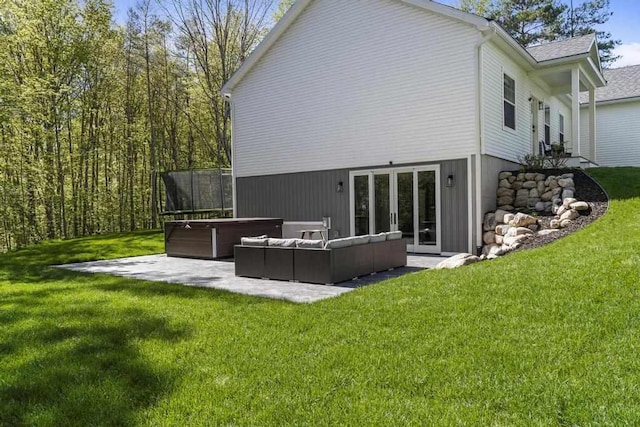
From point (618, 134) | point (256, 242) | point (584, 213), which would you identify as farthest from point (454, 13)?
point (618, 134)

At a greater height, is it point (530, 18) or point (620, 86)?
point (530, 18)

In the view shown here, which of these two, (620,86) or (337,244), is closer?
(337,244)

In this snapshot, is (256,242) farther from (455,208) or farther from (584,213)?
(584,213)

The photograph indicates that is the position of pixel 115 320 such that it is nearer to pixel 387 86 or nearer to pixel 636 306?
pixel 636 306

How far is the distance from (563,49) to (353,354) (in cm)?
1277

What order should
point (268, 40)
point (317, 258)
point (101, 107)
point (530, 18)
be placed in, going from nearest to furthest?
point (317, 258)
point (268, 40)
point (101, 107)
point (530, 18)

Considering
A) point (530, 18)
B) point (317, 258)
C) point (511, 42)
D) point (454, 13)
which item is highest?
point (530, 18)

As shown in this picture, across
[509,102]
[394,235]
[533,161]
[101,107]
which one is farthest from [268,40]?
[101,107]

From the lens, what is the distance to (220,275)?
792 cm

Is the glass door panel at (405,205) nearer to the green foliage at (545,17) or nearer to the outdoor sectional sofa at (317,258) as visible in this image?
the outdoor sectional sofa at (317,258)

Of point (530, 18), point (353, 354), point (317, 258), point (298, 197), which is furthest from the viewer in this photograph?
point (530, 18)

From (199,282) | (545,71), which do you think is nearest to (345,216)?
(199,282)

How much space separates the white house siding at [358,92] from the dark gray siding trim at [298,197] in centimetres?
28

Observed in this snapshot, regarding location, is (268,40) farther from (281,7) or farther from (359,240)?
(281,7)
